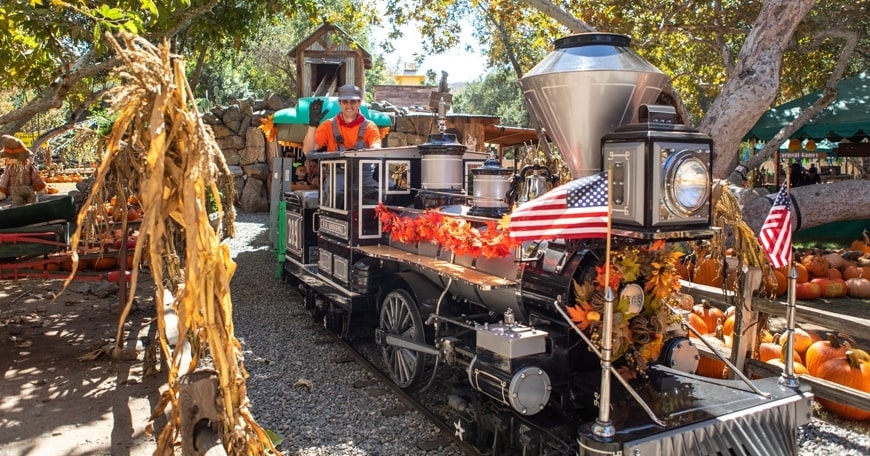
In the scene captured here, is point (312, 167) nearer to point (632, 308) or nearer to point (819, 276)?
point (819, 276)

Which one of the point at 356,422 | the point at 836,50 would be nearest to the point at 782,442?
the point at 356,422

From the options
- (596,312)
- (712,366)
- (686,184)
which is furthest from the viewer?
(712,366)

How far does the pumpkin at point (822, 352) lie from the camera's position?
6129mm

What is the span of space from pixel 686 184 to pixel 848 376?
331 cm

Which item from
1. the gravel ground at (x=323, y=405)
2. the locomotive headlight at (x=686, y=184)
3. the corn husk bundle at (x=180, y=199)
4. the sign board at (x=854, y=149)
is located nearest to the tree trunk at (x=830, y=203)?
the gravel ground at (x=323, y=405)

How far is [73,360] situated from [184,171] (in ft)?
18.1

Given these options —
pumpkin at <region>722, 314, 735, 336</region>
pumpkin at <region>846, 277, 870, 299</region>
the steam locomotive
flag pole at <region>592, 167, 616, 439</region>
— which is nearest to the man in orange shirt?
the steam locomotive

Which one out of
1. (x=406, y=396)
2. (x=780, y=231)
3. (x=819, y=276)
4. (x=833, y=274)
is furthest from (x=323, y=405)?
(x=833, y=274)

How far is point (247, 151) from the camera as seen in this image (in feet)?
76.4

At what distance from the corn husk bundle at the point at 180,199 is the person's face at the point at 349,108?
607 centimetres

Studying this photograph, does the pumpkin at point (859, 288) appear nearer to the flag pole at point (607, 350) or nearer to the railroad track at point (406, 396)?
the railroad track at point (406, 396)

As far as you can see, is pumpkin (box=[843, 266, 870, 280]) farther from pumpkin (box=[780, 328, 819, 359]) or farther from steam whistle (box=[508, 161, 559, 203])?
steam whistle (box=[508, 161, 559, 203])

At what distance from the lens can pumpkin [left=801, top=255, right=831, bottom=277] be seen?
34.1ft

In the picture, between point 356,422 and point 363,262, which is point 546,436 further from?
point 363,262
